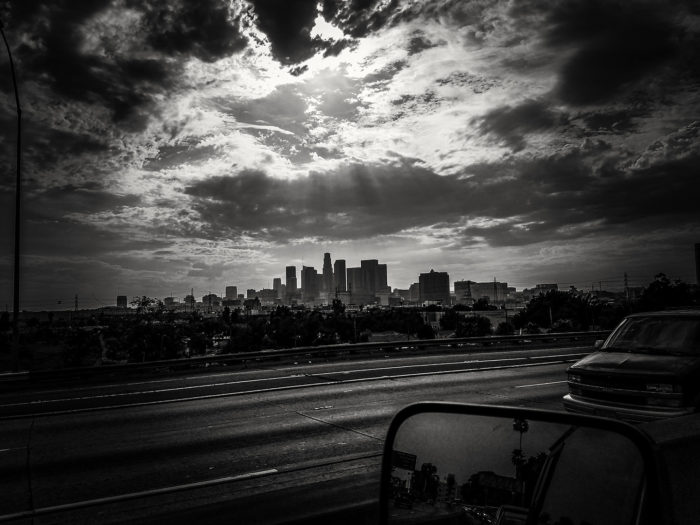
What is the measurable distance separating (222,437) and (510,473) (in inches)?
319

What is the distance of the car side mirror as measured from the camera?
1.59 meters

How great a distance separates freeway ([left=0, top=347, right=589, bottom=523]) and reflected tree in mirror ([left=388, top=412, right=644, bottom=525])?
200 centimetres

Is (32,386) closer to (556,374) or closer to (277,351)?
(277,351)

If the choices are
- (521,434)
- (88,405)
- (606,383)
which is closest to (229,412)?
(88,405)

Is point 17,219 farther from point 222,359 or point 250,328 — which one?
point 250,328

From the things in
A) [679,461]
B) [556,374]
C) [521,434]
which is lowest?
[556,374]

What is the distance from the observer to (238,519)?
3.87 m

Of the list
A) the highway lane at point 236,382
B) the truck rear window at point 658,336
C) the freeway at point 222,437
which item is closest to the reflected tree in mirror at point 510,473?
the freeway at point 222,437

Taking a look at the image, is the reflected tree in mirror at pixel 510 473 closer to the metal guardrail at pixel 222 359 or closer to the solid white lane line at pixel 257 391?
the solid white lane line at pixel 257 391

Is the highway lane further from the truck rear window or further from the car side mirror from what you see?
the car side mirror

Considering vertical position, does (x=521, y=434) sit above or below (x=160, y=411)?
above

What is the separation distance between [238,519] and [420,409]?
267 cm

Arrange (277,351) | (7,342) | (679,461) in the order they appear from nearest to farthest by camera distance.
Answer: (679,461) → (277,351) → (7,342)

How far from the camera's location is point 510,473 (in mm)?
1691
